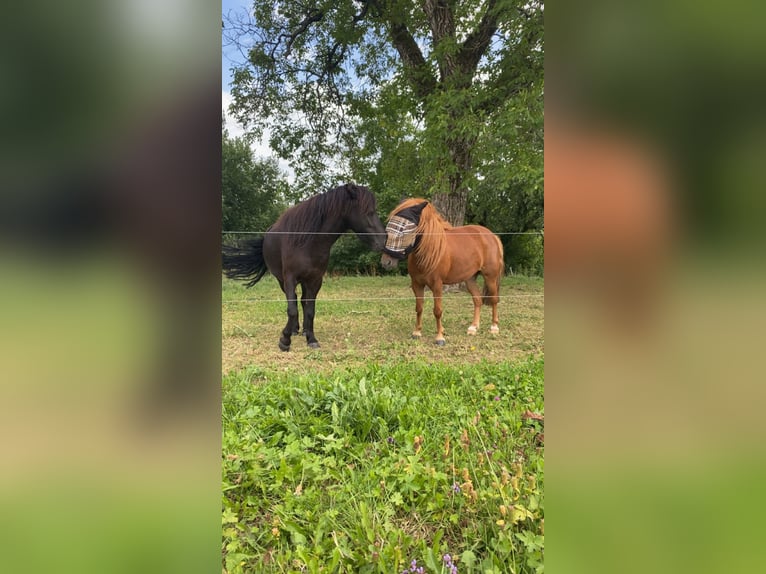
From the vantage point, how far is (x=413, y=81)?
339 centimetres

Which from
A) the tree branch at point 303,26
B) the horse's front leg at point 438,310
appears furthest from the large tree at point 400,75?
the horse's front leg at point 438,310

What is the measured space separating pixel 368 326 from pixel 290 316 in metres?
0.69

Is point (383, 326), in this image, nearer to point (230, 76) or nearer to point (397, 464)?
point (397, 464)

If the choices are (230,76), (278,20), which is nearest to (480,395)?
(230,76)

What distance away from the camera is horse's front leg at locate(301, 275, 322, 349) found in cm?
297

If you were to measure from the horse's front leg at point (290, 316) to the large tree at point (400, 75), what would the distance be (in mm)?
792

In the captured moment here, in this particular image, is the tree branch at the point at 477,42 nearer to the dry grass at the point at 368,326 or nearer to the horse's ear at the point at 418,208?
the horse's ear at the point at 418,208

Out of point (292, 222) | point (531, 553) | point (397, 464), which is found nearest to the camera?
point (531, 553)
